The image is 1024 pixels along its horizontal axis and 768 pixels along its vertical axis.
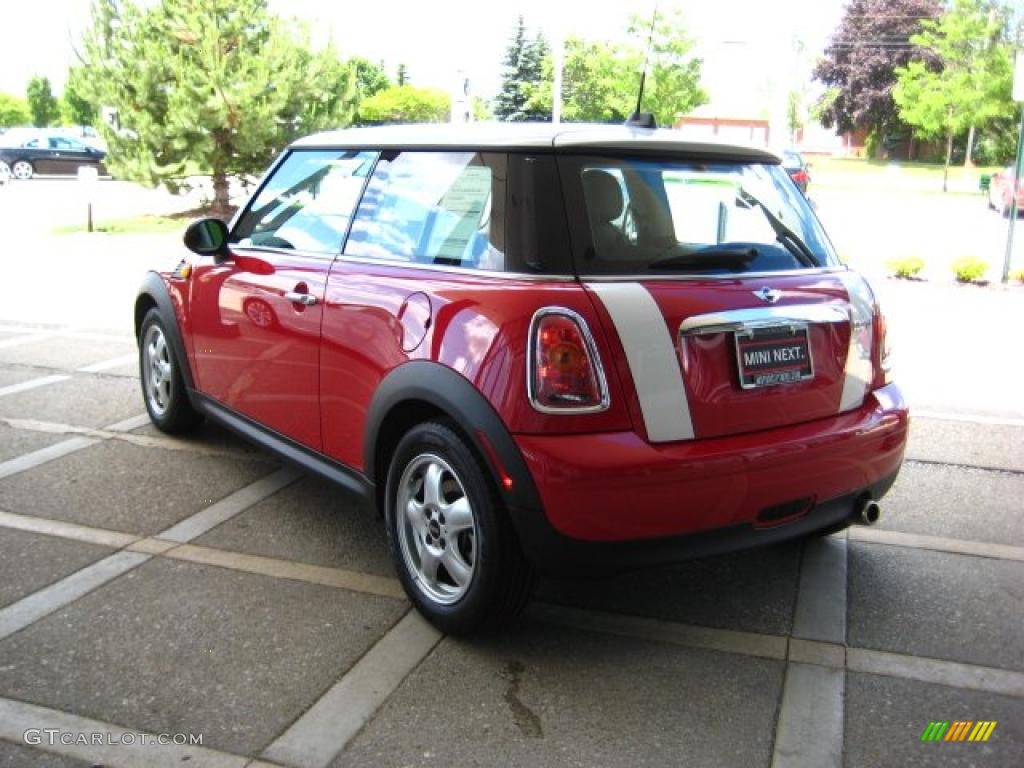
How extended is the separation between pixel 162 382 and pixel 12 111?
287ft

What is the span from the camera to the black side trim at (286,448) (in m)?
3.63

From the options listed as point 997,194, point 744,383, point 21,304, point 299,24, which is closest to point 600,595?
point 744,383

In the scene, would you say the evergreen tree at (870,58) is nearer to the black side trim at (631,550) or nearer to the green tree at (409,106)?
the green tree at (409,106)

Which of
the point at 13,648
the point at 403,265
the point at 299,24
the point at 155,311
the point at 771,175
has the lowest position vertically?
the point at 13,648

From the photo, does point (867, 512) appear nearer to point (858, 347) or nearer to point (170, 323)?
point (858, 347)

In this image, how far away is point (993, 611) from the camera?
3465 millimetres

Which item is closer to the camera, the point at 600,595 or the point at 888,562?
the point at 600,595

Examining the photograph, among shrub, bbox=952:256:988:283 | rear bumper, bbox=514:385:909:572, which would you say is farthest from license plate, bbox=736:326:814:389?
shrub, bbox=952:256:988:283

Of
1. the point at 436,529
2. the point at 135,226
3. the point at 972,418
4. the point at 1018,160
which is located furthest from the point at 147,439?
the point at 135,226

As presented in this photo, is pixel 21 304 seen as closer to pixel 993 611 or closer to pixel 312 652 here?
pixel 312 652

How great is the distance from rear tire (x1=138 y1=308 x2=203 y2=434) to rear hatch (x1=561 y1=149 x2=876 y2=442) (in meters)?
2.71

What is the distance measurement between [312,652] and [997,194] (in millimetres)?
27435

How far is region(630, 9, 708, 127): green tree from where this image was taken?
42344mm

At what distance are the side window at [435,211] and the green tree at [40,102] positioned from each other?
91.2 m
